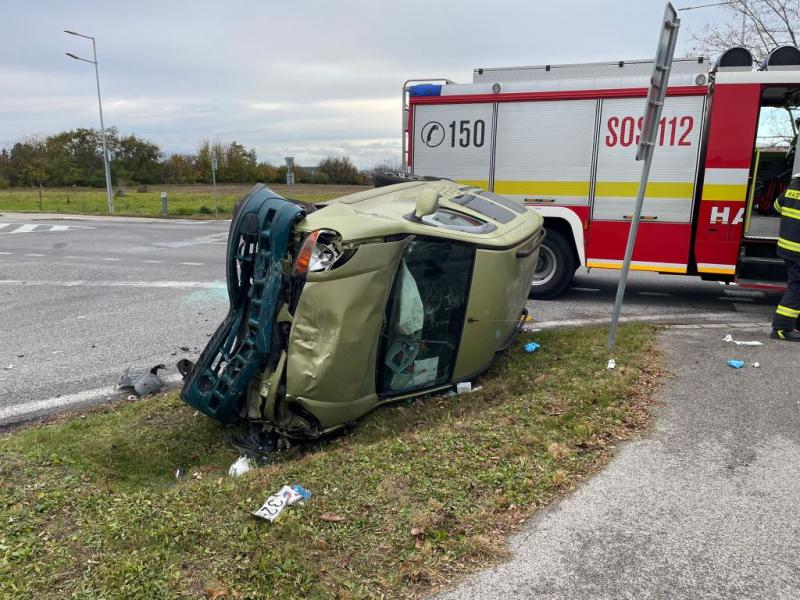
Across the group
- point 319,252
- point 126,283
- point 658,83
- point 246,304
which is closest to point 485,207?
point 658,83

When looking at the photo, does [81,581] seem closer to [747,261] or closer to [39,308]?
[39,308]

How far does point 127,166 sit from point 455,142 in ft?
183

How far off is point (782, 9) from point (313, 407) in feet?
61.3

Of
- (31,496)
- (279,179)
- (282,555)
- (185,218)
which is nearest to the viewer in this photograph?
(282,555)

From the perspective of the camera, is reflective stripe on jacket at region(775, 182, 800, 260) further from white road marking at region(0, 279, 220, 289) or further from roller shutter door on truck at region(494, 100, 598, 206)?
white road marking at region(0, 279, 220, 289)

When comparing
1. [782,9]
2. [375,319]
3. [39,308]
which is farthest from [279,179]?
[375,319]

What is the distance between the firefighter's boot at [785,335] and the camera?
5902mm

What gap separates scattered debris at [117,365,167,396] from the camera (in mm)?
4988

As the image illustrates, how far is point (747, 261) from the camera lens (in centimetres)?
735

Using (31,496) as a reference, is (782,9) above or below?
above

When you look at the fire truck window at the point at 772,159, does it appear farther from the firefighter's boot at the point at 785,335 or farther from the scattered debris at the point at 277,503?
the scattered debris at the point at 277,503

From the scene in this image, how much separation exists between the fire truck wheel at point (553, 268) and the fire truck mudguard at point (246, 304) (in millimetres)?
5110

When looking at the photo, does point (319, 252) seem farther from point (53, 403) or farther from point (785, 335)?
point (785, 335)

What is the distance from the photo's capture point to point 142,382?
5.01m
